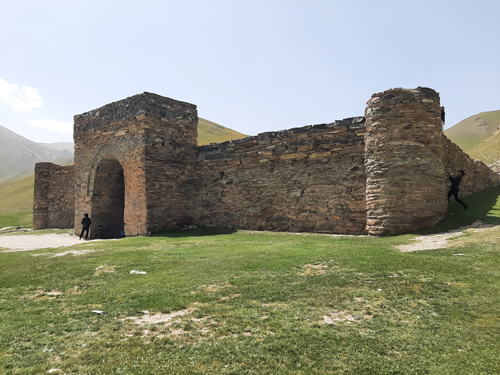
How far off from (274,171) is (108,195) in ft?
24.9

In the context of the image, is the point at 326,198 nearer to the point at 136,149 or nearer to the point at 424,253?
the point at 424,253

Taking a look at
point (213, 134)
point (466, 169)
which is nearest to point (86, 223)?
point (466, 169)

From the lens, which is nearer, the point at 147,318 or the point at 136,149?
the point at 147,318

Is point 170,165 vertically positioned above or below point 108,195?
above

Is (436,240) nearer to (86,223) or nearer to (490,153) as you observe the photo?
(86,223)

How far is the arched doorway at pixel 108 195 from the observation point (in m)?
14.4

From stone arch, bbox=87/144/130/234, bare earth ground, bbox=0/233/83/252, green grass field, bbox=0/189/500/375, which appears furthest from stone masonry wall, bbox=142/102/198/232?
green grass field, bbox=0/189/500/375

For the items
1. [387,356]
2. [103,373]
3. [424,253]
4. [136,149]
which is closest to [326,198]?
[424,253]

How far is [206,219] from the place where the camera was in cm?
1338

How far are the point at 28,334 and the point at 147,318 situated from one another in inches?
41.7

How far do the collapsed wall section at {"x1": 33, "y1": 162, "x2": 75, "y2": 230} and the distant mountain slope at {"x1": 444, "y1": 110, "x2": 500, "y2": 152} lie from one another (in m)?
75.3

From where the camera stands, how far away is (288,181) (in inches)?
444

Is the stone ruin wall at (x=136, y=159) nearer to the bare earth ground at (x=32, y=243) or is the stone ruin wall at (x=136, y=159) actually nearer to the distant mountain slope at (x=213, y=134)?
the bare earth ground at (x=32, y=243)

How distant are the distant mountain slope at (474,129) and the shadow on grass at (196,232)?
244ft
